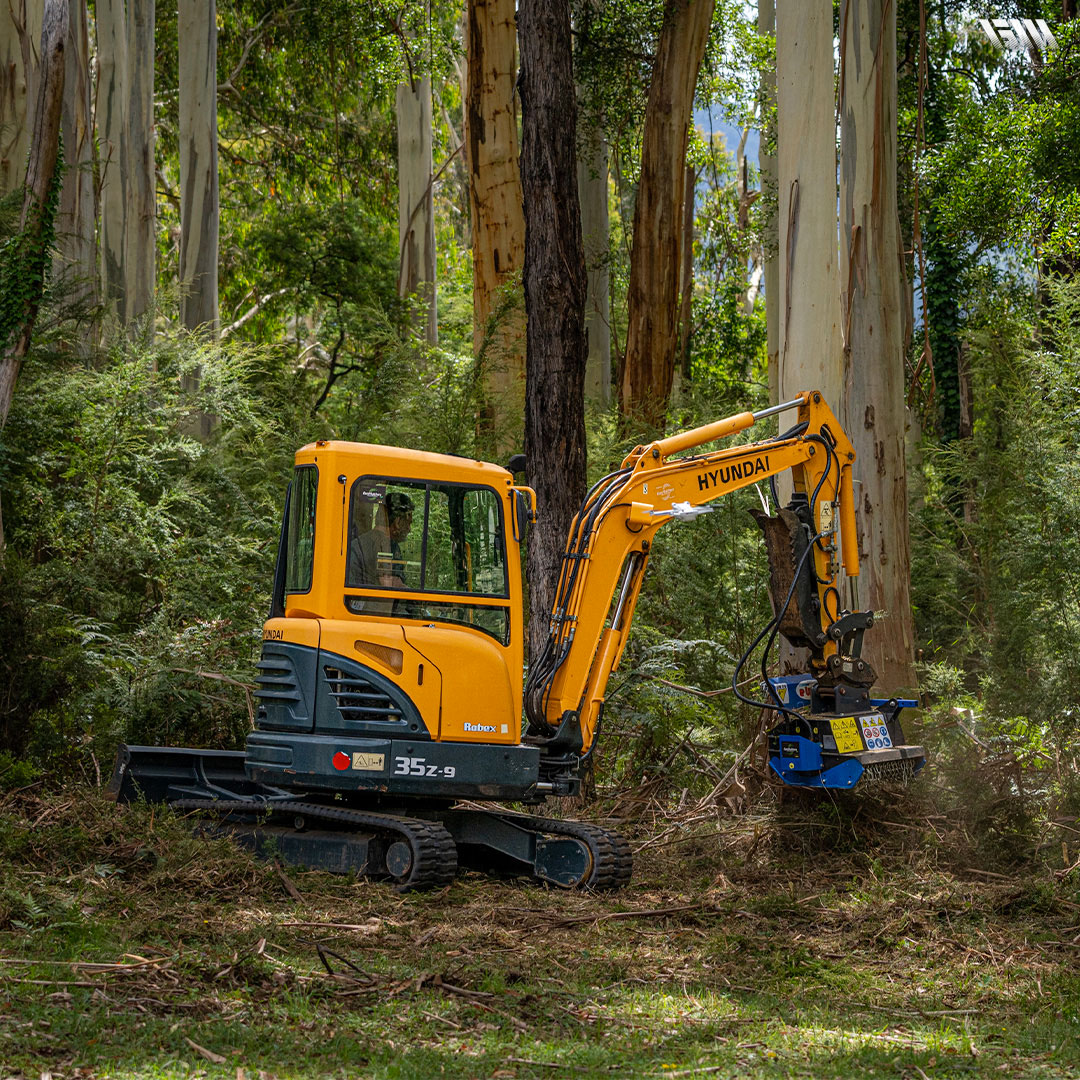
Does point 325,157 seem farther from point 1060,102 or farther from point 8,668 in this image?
point 8,668

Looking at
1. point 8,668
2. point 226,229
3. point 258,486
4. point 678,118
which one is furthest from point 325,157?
point 8,668

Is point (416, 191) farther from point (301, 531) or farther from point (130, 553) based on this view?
point (301, 531)

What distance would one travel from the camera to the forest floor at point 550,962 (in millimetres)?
4211

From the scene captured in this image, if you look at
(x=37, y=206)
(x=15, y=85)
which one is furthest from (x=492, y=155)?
(x=37, y=206)

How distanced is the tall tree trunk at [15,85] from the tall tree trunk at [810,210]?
927 centimetres

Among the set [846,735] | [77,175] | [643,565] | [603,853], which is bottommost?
[603,853]

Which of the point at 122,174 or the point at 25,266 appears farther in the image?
the point at 122,174

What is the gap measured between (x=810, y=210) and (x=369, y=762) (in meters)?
4.97

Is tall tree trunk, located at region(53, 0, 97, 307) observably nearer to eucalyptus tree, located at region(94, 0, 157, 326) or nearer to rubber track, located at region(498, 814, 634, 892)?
eucalyptus tree, located at region(94, 0, 157, 326)

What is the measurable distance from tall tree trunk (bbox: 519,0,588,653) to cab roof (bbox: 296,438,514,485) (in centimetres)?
227

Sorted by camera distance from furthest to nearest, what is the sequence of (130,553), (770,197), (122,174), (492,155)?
(770,197), (122,174), (492,155), (130,553)

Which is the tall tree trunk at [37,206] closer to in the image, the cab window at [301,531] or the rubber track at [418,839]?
the cab window at [301,531]

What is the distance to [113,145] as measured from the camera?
17.6 meters

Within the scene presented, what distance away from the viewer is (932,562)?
557 inches
